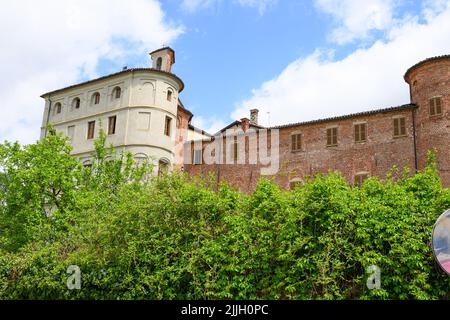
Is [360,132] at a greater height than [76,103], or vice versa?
[76,103]

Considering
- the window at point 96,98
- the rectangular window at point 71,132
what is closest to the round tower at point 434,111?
A: the window at point 96,98

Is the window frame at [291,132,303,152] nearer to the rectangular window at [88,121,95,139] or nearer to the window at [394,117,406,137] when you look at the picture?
the window at [394,117,406,137]

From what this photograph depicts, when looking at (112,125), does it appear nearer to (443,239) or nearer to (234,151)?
(234,151)

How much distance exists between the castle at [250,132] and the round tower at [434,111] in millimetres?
50

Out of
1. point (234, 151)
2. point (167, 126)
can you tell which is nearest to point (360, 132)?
point (234, 151)

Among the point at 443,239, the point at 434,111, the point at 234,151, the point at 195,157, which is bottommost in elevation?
the point at 443,239

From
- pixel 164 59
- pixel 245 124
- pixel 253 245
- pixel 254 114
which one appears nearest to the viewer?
pixel 253 245

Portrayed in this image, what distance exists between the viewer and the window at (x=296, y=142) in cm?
2906

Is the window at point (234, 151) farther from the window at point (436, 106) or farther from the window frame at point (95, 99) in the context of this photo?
the window at point (436, 106)

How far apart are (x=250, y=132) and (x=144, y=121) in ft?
24.2

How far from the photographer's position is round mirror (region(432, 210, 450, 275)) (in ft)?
27.5

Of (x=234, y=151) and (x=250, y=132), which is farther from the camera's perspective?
(x=234, y=151)

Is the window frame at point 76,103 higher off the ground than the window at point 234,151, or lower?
higher

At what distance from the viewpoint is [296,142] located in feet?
95.9
